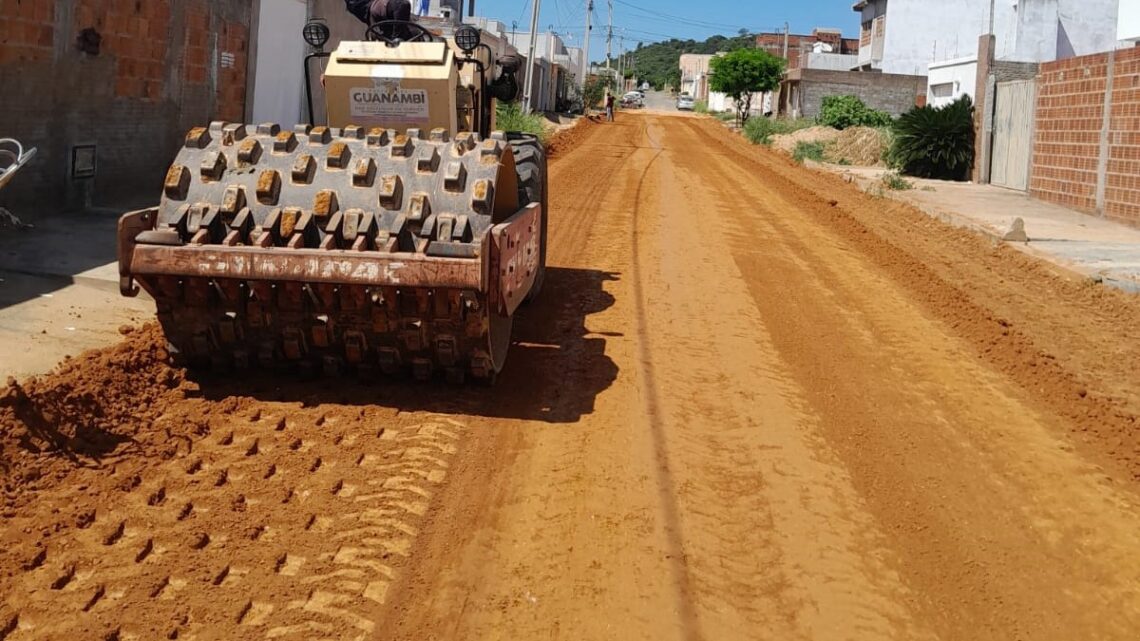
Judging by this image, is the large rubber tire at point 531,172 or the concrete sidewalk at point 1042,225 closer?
the large rubber tire at point 531,172

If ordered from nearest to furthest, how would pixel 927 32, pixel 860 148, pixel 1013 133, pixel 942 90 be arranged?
pixel 1013 133 → pixel 860 148 → pixel 942 90 → pixel 927 32

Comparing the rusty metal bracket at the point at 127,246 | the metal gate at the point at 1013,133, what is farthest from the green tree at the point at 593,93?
the rusty metal bracket at the point at 127,246

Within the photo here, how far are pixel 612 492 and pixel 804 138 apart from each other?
3473cm

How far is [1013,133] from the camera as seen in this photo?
23.2 meters

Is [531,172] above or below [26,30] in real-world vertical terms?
below

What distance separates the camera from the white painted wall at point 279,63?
1555 cm

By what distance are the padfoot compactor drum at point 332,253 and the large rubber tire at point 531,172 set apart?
4.01ft

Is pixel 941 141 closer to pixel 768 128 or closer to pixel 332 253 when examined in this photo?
pixel 768 128

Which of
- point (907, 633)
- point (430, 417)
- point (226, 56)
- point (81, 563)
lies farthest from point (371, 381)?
point (226, 56)

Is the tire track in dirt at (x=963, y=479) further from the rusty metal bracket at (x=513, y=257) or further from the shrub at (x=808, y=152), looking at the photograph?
the shrub at (x=808, y=152)

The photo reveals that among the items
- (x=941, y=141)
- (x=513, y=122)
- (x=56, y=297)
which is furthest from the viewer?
(x=513, y=122)

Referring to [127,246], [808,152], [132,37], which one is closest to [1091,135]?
[132,37]

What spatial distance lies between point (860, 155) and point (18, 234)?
27493 millimetres

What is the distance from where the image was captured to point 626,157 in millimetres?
27797
